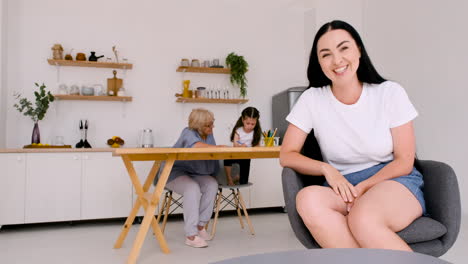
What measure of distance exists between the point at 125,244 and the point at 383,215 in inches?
90.6

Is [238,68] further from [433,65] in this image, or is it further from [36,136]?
[36,136]

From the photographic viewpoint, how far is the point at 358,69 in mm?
1502

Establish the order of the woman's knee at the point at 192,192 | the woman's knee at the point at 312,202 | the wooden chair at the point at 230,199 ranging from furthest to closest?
the wooden chair at the point at 230,199 → the woman's knee at the point at 192,192 → the woman's knee at the point at 312,202

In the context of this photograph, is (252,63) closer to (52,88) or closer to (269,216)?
(269,216)

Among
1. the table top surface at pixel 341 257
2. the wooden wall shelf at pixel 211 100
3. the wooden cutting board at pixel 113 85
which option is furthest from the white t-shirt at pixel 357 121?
the wooden cutting board at pixel 113 85

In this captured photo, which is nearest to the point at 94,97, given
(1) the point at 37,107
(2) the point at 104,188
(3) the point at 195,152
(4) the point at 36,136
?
(1) the point at 37,107

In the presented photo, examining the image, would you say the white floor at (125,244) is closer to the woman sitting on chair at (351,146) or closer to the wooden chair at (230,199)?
the wooden chair at (230,199)

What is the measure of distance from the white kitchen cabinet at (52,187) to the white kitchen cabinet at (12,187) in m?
0.05

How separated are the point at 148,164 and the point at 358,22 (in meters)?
3.65

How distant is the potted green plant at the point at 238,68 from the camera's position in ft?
15.4

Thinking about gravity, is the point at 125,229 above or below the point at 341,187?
below

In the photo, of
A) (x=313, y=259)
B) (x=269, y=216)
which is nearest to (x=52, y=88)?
(x=269, y=216)

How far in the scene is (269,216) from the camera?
13.5 feet

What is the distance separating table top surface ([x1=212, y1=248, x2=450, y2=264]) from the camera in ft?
→ 2.56
